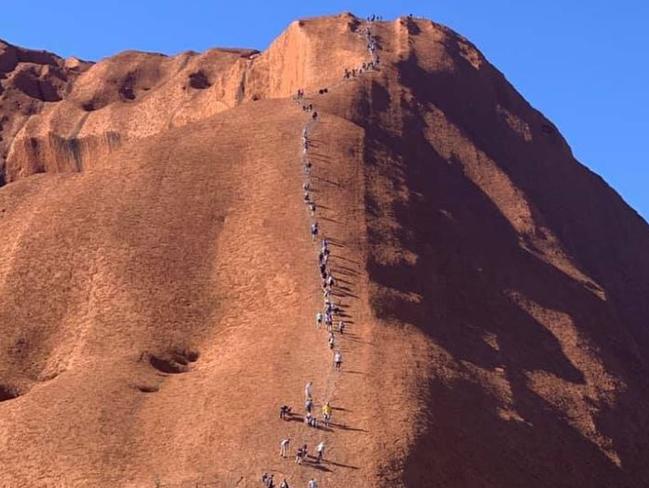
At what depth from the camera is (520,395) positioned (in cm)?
5556

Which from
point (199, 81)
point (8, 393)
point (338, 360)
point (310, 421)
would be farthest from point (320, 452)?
point (199, 81)

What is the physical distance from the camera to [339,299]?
56.7m

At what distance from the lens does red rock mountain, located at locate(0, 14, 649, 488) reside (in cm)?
4706

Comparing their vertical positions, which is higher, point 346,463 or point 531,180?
point 531,180

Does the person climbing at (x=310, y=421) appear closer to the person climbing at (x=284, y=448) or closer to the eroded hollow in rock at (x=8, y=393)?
the person climbing at (x=284, y=448)

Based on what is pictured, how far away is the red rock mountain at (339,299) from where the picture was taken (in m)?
47.1

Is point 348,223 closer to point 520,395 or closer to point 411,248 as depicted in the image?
point 411,248

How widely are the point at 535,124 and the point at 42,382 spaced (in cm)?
5700

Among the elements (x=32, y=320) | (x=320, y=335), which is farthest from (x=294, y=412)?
(x=32, y=320)

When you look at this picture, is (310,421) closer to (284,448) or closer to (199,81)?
(284,448)

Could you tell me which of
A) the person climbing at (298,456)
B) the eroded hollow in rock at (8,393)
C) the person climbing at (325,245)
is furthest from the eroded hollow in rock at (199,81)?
the person climbing at (298,456)

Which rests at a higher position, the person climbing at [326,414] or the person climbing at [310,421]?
the person climbing at [326,414]

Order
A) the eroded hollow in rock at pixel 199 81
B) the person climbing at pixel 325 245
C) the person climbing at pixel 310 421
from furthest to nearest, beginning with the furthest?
the eroded hollow in rock at pixel 199 81
the person climbing at pixel 325 245
the person climbing at pixel 310 421

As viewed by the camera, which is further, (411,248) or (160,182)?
(160,182)
